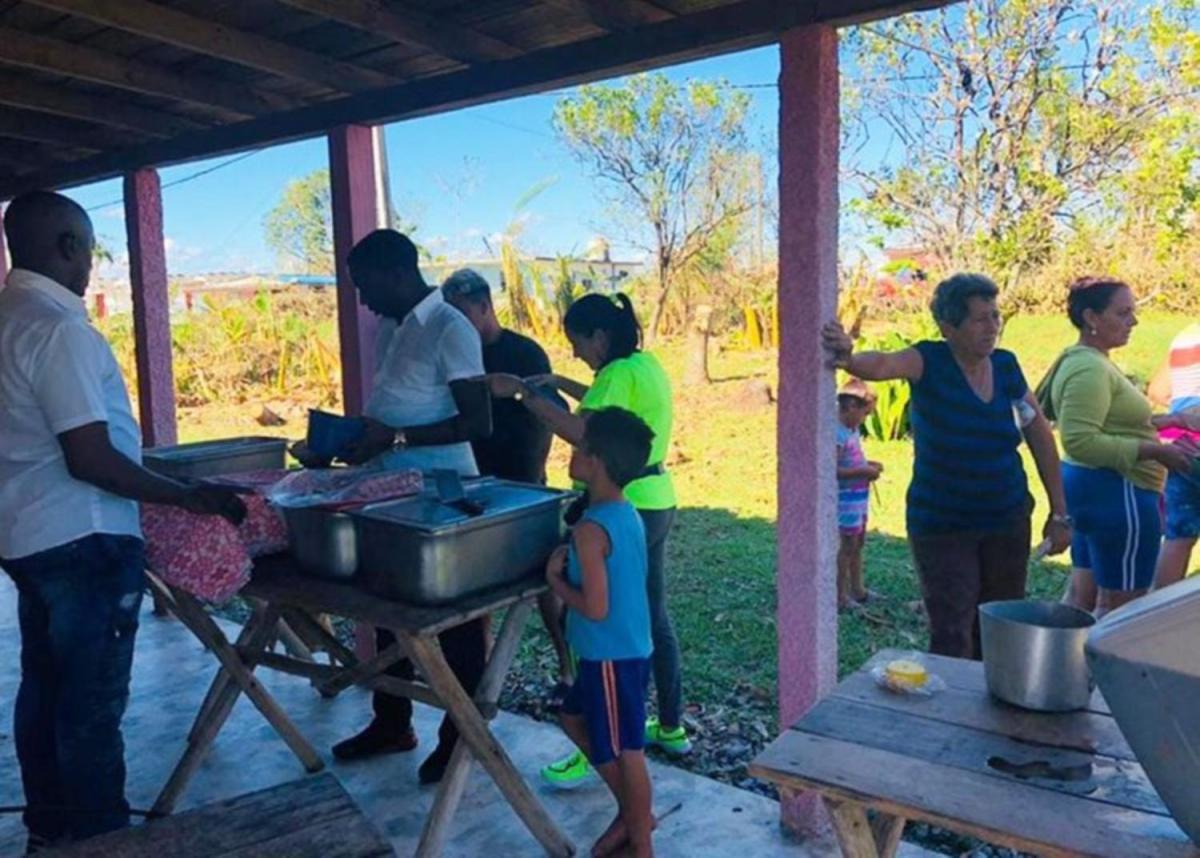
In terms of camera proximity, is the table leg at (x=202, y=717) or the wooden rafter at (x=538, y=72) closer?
the wooden rafter at (x=538, y=72)

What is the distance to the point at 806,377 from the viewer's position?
2.60m

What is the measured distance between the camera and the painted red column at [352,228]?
3.70 m

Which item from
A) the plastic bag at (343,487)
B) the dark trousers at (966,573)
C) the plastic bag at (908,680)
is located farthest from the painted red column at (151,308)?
the plastic bag at (908,680)

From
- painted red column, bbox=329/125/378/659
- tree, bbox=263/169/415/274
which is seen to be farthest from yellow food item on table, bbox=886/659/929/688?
tree, bbox=263/169/415/274

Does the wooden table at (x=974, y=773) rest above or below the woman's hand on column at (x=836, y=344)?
below

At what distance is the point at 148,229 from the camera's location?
4688 mm

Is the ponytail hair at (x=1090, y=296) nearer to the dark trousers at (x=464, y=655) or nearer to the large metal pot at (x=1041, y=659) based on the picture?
the large metal pot at (x=1041, y=659)

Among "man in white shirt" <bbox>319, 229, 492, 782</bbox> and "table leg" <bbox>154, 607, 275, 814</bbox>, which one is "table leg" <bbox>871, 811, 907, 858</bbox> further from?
"table leg" <bbox>154, 607, 275, 814</bbox>

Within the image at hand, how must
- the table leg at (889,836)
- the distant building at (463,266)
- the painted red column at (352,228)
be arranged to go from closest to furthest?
the table leg at (889,836) → the painted red column at (352,228) → the distant building at (463,266)

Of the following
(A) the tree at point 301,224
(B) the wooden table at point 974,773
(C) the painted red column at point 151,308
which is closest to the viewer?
(B) the wooden table at point 974,773

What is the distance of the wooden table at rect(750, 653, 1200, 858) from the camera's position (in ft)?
4.42

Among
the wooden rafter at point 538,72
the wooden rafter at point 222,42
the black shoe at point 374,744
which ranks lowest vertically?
the black shoe at point 374,744

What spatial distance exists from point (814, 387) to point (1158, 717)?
1.48 m

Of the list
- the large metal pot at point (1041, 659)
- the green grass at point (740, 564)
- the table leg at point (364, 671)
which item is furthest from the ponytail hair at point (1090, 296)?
the table leg at point (364, 671)
